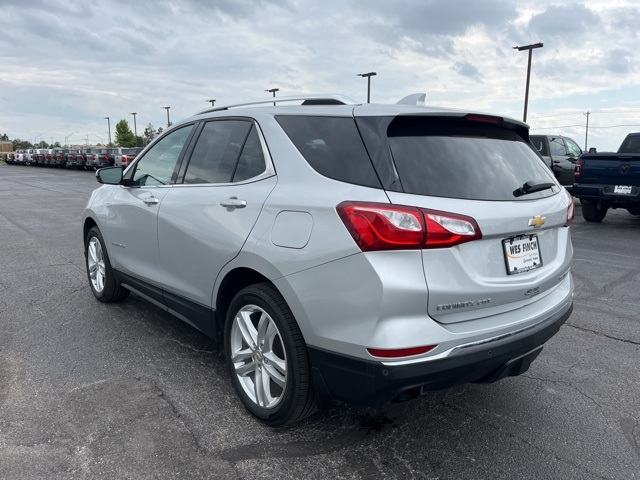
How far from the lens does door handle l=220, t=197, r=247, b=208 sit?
9.65 feet

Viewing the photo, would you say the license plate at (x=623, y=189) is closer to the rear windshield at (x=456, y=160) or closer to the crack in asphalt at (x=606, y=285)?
the crack in asphalt at (x=606, y=285)

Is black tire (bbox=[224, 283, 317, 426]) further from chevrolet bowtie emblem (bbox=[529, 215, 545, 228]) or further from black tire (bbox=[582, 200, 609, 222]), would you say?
black tire (bbox=[582, 200, 609, 222])

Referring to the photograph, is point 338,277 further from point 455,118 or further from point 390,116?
point 455,118

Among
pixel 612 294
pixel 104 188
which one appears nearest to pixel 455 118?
pixel 104 188

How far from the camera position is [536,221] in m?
2.73

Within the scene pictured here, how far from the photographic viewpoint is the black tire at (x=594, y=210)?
11.2 metres

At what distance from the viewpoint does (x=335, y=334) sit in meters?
2.42

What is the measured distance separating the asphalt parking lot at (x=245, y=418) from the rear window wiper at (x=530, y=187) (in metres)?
1.31

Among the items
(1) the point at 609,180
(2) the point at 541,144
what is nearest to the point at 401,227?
(1) the point at 609,180

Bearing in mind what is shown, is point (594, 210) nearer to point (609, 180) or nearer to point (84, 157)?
point (609, 180)

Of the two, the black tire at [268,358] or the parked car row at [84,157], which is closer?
the black tire at [268,358]

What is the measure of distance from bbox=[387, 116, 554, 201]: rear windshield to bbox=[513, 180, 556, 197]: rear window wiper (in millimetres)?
20

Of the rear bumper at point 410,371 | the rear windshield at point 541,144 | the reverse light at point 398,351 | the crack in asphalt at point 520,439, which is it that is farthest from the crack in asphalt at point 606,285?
the rear windshield at point 541,144

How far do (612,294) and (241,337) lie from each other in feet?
14.4
